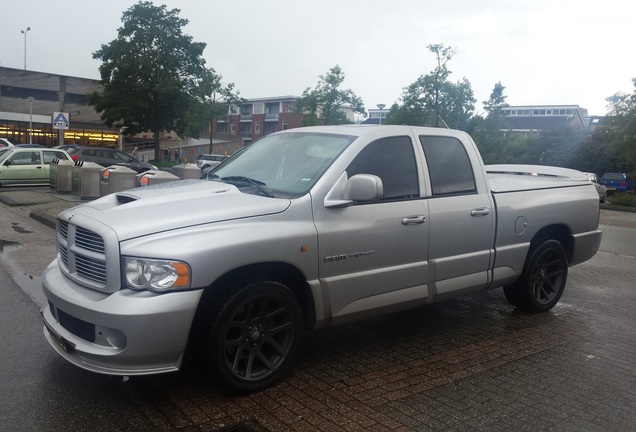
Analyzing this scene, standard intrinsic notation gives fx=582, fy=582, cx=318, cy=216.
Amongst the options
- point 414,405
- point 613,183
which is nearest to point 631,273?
point 414,405

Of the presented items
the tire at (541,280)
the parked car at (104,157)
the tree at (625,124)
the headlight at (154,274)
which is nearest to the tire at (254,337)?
the headlight at (154,274)

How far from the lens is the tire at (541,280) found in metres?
6.09

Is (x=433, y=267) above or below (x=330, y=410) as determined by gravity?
above

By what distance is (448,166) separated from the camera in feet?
17.6

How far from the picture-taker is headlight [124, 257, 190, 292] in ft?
11.6

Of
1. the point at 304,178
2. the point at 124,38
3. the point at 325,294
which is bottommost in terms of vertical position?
the point at 325,294

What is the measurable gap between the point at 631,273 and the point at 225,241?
25.5 ft

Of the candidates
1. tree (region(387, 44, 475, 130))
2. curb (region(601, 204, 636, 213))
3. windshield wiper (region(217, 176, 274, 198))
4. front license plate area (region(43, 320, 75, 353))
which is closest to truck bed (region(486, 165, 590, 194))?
windshield wiper (region(217, 176, 274, 198))

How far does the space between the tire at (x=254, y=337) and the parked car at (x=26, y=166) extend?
1850 centimetres

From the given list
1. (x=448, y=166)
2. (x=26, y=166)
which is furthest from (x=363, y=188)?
(x=26, y=166)

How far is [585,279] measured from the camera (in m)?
8.49

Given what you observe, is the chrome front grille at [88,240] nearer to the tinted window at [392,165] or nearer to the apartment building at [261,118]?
the tinted window at [392,165]

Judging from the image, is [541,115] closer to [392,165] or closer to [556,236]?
[556,236]

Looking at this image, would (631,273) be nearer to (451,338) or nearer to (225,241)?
(451,338)
